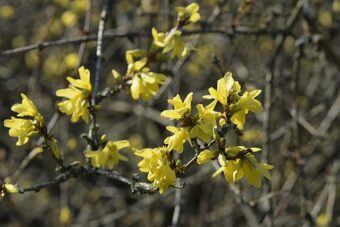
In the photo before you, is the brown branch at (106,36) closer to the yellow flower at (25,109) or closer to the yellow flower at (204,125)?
the yellow flower at (25,109)

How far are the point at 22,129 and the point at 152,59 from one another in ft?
2.31

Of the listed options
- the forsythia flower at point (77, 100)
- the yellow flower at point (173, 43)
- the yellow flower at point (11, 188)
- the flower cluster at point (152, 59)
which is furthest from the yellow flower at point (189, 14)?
the yellow flower at point (11, 188)

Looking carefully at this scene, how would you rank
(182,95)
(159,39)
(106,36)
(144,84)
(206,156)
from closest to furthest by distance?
(206,156) < (144,84) < (159,39) < (106,36) < (182,95)

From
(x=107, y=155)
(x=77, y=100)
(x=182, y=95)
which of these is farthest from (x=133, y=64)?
(x=182, y=95)

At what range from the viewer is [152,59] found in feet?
8.11

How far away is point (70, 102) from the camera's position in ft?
7.28

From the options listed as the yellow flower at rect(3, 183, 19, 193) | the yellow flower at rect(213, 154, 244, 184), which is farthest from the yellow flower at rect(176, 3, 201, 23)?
the yellow flower at rect(3, 183, 19, 193)

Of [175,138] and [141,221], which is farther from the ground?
[175,138]

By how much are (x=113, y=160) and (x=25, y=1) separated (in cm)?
454

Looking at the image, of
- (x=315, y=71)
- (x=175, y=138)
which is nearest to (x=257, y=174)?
(x=175, y=138)

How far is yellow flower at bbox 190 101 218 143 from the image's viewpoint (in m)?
1.73

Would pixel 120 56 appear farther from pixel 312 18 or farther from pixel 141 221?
pixel 312 18

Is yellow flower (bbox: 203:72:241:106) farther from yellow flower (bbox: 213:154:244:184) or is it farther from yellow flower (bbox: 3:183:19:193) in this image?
yellow flower (bbox: 3:183:19:193)

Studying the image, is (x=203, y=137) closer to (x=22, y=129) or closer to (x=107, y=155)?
(x=107, y=155)
